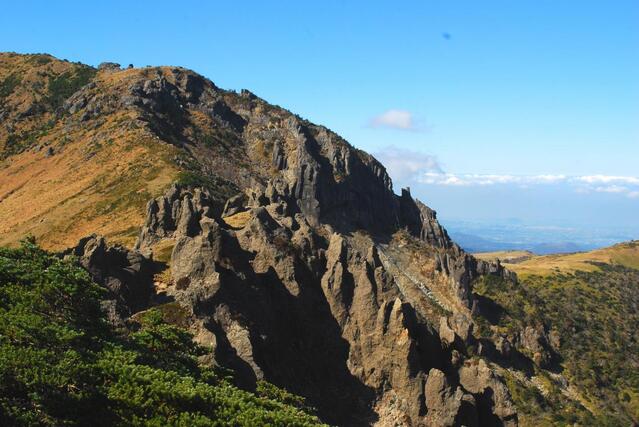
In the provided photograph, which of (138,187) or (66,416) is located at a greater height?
(138,187)

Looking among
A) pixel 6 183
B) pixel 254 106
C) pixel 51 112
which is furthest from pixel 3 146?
pixel 254 106

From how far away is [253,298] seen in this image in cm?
3856

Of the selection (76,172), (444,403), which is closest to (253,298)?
(444,403)

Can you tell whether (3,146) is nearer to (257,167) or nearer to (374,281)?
(257,167)

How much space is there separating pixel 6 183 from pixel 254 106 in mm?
67852

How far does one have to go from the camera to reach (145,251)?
1834 inches

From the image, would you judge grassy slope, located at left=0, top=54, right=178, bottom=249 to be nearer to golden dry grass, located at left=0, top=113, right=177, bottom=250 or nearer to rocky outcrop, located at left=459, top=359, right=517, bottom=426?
golden dry grass, located at left=0, top=113, right=177, bottom=250

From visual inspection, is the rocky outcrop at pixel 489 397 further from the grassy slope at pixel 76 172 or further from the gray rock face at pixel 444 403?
the grassy slope at pixel 76 172

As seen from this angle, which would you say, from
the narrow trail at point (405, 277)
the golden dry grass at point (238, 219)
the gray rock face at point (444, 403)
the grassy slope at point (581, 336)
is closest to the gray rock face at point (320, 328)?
the gray rock face at point (444, 403)

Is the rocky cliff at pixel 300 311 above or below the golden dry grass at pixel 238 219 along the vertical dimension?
below

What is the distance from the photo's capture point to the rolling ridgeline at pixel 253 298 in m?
24.5

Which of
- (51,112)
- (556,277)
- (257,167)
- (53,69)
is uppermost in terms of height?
(53,69)

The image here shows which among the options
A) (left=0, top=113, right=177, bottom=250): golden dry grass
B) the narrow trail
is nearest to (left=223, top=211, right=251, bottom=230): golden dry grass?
(left=0, top=113, right=177, bottom=250): golden dry grass

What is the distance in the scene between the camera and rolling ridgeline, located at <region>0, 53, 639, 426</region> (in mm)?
24500
